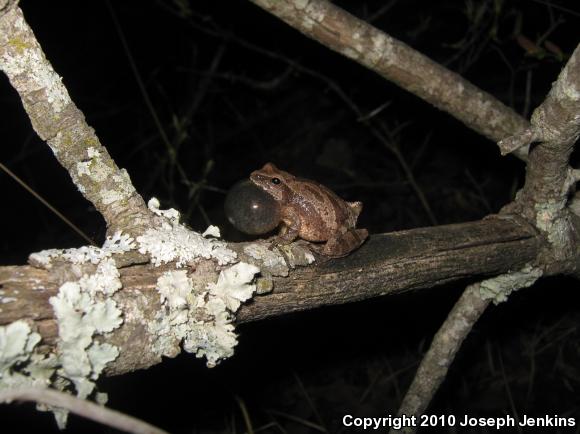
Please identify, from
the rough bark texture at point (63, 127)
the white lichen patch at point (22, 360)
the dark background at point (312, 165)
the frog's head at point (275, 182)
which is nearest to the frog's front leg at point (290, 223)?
the frog's head at point (275, 182)

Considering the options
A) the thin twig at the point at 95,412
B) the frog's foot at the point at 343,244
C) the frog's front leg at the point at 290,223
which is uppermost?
the frog's front leg at the point at 290,223

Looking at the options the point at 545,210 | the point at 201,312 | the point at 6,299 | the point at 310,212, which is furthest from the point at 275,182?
the point at 6,299

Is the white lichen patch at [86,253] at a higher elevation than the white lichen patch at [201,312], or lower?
higher

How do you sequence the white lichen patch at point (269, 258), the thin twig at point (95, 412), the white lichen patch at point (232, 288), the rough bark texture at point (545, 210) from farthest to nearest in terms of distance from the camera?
the rough bark texture at point (545, 210) → the white lichen patch at point (269, 258) → the white lichen patch at point (232, 288) → the thin twig at point (95, 412)

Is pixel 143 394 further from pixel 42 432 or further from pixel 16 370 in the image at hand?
pixel 16 370

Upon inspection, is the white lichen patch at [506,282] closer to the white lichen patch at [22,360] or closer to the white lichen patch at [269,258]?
the white lichen patch at [269,258]

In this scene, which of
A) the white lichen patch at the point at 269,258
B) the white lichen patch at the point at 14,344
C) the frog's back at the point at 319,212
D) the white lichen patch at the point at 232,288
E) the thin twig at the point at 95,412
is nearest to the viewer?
the thin twig at the point at 95,412
